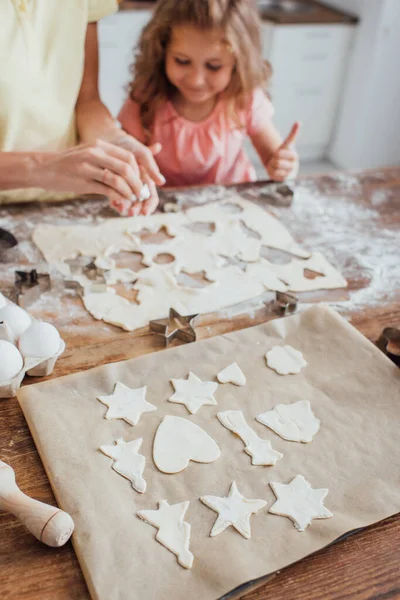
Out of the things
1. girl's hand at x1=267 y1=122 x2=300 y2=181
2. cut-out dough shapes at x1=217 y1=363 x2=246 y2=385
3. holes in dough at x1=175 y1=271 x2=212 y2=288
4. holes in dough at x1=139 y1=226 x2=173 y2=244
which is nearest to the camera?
cut-out dough shapes at x1=217 y1=363 x2=246 y2=385

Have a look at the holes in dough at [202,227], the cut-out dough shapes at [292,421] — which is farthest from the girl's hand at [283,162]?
the cut-out dough shapes at [292,421]

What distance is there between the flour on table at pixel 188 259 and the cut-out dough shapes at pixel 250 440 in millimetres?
263

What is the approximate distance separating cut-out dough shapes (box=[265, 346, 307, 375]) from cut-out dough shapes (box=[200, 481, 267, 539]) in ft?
0.77

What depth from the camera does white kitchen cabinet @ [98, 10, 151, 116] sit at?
2900 mm

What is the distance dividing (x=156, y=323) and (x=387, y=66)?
9.33ft

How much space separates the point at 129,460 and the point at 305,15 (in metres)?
3.02

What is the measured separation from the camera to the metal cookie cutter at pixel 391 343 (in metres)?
0.95

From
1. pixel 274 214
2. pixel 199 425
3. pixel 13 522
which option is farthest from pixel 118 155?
pixel 13 522

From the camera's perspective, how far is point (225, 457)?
755 millimetres

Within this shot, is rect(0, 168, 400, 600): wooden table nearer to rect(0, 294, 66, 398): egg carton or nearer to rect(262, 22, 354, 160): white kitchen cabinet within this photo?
rect(0, 294, 66, 398): egg carton

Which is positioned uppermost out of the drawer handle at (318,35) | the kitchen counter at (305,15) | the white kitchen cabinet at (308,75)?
the kitchen counter at (305,15)

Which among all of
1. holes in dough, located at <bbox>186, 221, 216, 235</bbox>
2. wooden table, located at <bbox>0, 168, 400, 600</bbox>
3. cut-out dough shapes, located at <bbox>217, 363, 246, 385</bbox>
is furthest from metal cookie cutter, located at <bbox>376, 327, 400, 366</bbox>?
holes in dough, located at <bbox>186, 221, 216, 235</bbox>

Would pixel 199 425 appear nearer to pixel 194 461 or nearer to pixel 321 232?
pixel 194 461

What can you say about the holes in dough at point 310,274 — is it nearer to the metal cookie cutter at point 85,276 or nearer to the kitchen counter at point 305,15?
the metal cookie cutter at point 85,276
